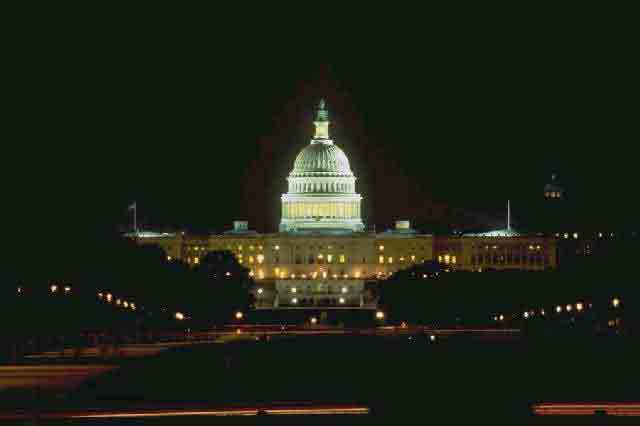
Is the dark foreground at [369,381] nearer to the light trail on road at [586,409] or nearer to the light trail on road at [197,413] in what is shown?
the light trail on road at [197,413]

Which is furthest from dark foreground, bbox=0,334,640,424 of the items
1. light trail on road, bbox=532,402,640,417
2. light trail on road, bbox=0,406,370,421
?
light trail on road, bbox=532,402,640,417

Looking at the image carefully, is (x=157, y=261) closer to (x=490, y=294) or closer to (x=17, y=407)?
(x=490, y=294)

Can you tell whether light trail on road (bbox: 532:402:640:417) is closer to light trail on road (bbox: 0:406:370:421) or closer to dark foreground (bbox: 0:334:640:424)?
dark foreground (bbox: 0:334:640:424)

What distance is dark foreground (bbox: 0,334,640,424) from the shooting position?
213ft

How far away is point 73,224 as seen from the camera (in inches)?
5044

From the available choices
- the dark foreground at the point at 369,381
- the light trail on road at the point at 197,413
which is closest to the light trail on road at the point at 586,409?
the dark foreground at the point at 369,381

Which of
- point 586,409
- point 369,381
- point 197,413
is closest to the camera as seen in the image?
point 197,413

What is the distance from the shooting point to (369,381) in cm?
7550

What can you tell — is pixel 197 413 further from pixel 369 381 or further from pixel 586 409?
pixel 369 381

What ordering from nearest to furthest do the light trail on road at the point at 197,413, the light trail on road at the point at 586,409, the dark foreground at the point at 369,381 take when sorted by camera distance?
1. the light trail on road at the point at 197,413
2. the light trail on road at the point at 586,409
3. the dark foreground at the point at 369,381

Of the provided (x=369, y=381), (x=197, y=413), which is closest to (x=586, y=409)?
(x=369, y=381)

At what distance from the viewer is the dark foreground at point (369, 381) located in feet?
213

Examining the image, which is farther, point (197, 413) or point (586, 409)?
point (586, 409)

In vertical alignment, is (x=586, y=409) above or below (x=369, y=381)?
below
